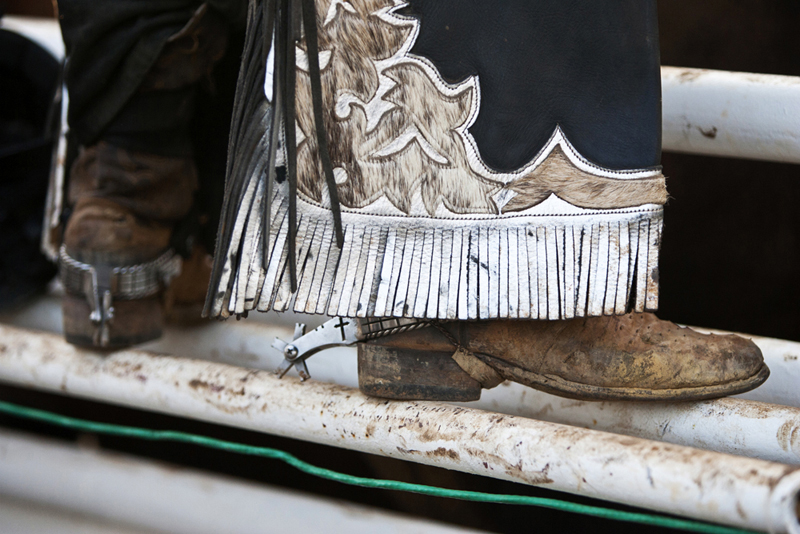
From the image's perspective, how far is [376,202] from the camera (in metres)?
0.52

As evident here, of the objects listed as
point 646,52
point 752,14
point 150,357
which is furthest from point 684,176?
point 150,357

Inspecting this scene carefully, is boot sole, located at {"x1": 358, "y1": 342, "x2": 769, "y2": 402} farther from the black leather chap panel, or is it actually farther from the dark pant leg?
the dark pant leg

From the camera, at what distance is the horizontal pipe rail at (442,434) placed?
418mm

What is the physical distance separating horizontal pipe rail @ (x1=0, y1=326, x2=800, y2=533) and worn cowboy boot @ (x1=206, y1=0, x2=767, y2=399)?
0.23 ft

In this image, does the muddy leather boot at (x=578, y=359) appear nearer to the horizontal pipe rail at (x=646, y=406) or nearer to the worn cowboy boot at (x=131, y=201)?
the horizontal pipe rail at (x=646, y=406)

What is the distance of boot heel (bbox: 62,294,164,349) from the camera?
0.75 meters

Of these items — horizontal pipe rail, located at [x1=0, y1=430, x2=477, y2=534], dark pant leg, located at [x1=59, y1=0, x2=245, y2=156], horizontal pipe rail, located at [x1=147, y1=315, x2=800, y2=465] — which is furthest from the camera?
horizontal pipe rail, located at [x1=0, y1=430, x2=477, y2=534]

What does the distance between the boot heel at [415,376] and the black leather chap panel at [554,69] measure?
17 cm

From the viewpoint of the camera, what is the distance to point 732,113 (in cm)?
69

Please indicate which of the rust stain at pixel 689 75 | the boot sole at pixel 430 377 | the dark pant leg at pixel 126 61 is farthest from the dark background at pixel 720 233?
the dark pant leg at pixel 126 61

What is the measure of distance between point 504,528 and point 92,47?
0.80m

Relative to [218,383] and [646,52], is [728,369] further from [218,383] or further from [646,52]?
[218,383]

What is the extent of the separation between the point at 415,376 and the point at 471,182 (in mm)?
170

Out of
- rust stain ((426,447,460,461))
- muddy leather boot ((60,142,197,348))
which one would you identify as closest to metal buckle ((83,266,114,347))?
muddy leather boot ((60,142,197,348))
